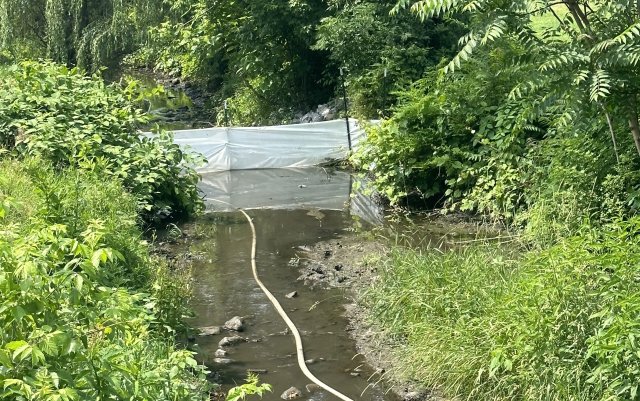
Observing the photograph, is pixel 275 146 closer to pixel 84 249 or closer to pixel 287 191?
pixel 287 191

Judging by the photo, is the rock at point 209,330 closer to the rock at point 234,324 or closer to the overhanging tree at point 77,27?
the rock at point 234,324

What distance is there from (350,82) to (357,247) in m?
6.62

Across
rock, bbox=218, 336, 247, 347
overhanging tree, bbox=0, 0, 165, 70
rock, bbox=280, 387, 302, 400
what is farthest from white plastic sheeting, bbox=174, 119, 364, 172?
rock, bbox=280, 387, 302, 400

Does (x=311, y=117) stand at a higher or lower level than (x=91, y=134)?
lower

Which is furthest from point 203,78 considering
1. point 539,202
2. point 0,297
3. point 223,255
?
point 0,297

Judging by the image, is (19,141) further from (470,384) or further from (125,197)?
(470,384)

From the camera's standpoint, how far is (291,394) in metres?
6.29

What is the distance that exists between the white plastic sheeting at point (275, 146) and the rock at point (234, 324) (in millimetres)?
8911

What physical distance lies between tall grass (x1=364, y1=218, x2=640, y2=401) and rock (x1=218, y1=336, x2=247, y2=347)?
1.54 metres

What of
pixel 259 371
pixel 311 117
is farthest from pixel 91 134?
Answer: pixel 311 117

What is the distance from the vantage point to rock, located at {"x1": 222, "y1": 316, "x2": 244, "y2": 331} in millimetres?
7766

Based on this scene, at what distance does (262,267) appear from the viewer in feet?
32.4

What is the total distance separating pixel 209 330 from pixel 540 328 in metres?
3.47

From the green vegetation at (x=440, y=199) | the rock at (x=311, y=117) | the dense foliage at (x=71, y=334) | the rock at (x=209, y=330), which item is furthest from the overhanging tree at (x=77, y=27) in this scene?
the dense foliage at (x=71, y=334)
